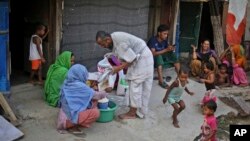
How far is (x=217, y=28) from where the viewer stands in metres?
11.3

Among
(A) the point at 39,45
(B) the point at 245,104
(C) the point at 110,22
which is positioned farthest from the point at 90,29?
(B) the point at 245,104

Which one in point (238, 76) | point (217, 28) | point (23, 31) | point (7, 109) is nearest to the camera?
point (7, 109)

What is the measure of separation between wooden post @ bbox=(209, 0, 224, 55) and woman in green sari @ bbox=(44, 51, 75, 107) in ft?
17.9

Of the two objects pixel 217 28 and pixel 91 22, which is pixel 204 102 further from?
pixel 217 28

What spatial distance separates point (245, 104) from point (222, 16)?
13.9ft

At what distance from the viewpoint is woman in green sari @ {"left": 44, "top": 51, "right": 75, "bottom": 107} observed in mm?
6891

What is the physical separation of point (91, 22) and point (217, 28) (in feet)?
14.9

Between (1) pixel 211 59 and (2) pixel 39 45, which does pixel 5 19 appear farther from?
(1) pixel 211 59

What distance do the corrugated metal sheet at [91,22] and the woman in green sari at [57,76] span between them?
2.76 feet

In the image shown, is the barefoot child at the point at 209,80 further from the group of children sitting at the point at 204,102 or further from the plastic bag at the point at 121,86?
the plastic bag at the point at 121,86

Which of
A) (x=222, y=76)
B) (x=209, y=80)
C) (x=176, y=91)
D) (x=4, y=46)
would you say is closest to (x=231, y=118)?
(x=209, y=80)

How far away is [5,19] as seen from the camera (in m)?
6.53

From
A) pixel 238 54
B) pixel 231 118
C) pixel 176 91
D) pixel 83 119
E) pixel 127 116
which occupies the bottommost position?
pixel 231 118

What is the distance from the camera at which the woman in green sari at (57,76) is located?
22.6 feet
